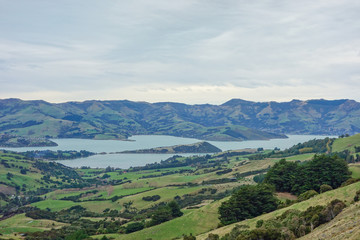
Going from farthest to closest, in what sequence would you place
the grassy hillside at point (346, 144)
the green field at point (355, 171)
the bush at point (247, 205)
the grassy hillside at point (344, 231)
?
the grassy hillside at point (346, 144) → the green field at point (355, 171) → the bush at point (247, 205) → the grassy hillside at point (344, 231)

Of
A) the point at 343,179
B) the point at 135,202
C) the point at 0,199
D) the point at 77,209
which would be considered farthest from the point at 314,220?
the point at 0,199

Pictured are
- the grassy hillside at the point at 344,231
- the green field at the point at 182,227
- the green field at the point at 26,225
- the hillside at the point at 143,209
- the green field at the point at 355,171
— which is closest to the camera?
the grassy hillside at the point at 344,231

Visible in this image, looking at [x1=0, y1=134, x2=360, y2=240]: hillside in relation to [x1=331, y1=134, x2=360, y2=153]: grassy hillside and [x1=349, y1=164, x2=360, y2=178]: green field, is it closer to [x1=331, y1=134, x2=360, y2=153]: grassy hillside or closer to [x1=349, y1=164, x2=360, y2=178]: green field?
[x1=349, y1=164, x2=360, y2=178]: green field

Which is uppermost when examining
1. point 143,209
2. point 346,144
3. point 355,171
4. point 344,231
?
point 344,231

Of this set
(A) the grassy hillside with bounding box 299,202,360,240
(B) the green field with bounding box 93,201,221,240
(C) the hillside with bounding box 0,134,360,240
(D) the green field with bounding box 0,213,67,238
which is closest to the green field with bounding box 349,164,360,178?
(C) the hillside with bounding box 0,134,360,240

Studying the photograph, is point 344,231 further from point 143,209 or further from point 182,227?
point 143,209

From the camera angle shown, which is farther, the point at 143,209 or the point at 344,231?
the point at 143,209

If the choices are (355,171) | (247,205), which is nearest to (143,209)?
(247,205)

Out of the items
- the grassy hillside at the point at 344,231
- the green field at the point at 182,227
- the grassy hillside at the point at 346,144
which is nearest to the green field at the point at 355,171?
the green field at the point at 182,227

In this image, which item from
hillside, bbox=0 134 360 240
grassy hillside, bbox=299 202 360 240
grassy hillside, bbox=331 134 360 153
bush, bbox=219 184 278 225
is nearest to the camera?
grassy hillside, bbox=299 202 360 240

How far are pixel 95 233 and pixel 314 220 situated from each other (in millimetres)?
51790

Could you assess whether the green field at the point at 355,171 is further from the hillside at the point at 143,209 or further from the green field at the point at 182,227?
the green field at the point at 182,227

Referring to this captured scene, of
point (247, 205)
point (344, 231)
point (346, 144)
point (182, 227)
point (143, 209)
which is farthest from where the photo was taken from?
point (346, 144)

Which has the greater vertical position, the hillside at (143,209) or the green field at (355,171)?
the green field at (355,171)
